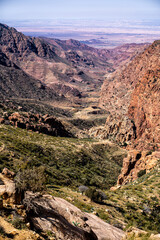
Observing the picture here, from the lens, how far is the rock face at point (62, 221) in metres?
9.52

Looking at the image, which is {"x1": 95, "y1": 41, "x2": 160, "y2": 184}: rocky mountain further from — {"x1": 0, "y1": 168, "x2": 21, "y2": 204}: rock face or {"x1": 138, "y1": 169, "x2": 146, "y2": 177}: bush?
{"x1": 0, "y1": 168, "x2": 21, "y2": 204}: rock face

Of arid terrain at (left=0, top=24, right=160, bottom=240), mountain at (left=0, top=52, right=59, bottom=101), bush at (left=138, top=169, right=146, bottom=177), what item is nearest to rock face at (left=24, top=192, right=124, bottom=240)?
arid terrain at (left=0, top=24, right=160, bottom=240)

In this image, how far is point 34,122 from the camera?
4978cm

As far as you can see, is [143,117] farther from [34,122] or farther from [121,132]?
[34,122]

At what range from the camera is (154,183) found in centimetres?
2236

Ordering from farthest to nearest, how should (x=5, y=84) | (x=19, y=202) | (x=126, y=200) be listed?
(x=5, y=84)
(x=126, y=200)
(x=19, y=202)

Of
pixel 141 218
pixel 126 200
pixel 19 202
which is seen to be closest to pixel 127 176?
pixel 126 200

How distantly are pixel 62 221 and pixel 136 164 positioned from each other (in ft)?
80.4

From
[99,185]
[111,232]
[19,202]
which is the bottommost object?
[99,185]

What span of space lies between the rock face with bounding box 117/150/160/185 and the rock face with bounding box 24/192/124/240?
18.8 m

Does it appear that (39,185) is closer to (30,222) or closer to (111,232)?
(30,222)

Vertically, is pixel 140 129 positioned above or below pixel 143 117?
below

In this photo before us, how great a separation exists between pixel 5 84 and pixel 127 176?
119193 millimetres

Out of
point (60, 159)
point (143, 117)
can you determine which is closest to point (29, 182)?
point (60, 159)
